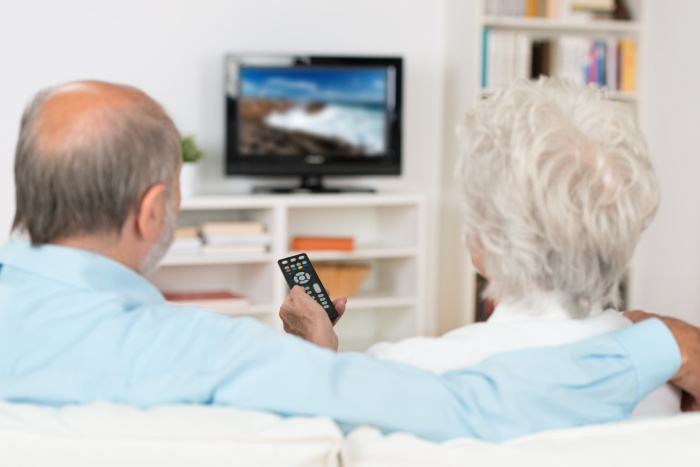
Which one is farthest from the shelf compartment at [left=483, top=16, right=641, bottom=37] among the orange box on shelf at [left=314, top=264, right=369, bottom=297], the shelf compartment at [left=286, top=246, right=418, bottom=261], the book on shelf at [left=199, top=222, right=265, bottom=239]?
the book on shelf at [left=199, top=222, right=265, bottom=239]

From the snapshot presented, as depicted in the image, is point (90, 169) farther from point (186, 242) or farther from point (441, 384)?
point (186, 242)

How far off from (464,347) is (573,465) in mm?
199

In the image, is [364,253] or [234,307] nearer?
[234,307]

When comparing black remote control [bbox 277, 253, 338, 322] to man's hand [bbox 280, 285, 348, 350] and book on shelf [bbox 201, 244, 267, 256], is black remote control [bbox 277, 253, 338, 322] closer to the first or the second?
man's hand [bbox 280, 285, 348, 350]

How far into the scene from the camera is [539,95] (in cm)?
93

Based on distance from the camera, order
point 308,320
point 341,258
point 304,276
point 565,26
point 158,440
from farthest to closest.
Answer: point 565,26 → point 341,258 → point 304,276 → point 308,320 → point 158,440

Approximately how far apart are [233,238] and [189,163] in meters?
0.36

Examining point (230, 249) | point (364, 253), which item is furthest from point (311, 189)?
point (230, 249)

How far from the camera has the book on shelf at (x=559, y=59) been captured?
3.76 metres

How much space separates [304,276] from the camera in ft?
4.96

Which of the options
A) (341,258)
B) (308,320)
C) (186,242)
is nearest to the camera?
(308,320)

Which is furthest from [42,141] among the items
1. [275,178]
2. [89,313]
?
[275,178]

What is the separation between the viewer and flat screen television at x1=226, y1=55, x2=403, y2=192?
11.9 ft

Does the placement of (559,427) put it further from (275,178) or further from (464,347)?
(275,178)
